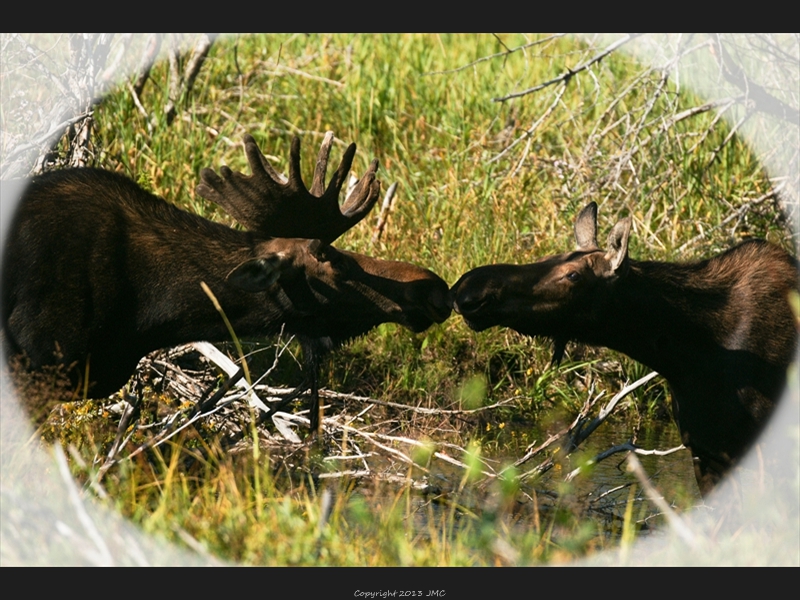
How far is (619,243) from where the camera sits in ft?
20.0

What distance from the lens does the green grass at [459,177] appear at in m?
8.27

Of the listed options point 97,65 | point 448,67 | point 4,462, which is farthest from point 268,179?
point 448,67

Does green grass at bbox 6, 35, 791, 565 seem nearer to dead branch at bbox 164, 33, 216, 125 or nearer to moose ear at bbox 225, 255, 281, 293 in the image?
dead branch at bbox 164, 33, 216, 125

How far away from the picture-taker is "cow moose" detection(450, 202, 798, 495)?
6.06m

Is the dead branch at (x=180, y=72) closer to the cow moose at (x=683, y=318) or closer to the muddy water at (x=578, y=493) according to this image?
the muddy water at (x=578, y=493)

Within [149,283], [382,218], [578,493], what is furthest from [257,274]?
[382,218]

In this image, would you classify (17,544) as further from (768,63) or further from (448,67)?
(448,67)

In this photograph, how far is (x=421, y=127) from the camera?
35.2ft

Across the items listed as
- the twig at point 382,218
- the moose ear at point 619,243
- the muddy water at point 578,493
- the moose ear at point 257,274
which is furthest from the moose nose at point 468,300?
the twig at point 382,218

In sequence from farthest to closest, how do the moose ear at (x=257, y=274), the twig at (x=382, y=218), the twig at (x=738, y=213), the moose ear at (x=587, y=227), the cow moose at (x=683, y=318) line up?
the twig at (x=382, y=218) < the twig at (x=738, y=213) < the moose ear at (x=587, y=227) < the moose ear at (x=257, y=274) < the cow moose at (x=683, y=318)

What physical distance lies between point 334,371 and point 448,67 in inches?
180

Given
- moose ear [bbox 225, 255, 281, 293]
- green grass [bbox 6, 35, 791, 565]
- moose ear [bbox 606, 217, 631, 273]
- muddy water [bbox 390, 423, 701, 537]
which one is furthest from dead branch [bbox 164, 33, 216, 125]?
moose ear [bbox 606, 217, 631, 273]

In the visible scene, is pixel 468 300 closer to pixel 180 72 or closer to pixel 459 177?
pixel 459 177

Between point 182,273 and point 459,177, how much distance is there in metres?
4.11
